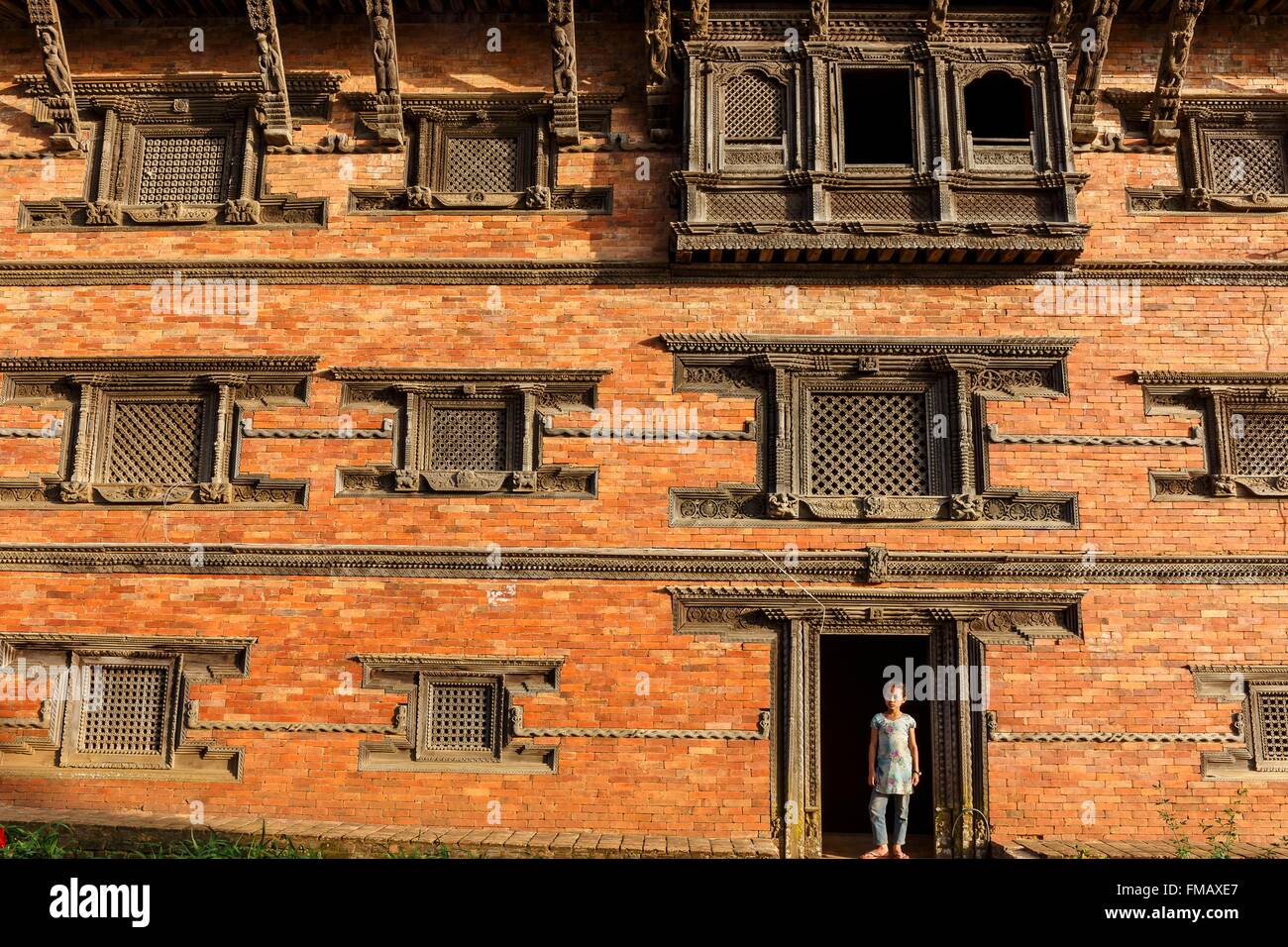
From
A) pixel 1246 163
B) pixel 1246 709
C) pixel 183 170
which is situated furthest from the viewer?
pixel 183 170

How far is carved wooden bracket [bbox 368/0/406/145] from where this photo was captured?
A: 11.3 m

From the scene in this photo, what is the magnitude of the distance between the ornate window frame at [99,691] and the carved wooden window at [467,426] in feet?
7.77

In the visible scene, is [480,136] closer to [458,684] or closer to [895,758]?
[458,684]

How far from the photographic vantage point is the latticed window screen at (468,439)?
36.4 feet

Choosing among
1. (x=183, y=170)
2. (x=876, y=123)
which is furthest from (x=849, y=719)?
(x=183, y=170)

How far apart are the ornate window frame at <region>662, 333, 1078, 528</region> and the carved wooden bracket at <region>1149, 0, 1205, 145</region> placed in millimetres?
2881

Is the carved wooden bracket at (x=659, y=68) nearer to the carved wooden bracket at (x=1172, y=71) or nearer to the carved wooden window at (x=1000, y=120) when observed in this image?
the carved wooden window at (x=1000, y=120)

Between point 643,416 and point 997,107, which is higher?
point 997,107

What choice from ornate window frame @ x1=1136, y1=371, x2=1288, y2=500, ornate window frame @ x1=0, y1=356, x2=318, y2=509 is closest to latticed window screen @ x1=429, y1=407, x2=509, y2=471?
ornate window frame @ x1=0, y1=356, x2=318, y2=509

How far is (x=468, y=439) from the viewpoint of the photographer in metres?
11.1

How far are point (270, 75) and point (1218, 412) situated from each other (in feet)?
37.1

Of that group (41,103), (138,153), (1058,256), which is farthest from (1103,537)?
(41,103)

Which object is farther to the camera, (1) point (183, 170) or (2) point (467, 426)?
(1) point (183, 170)
